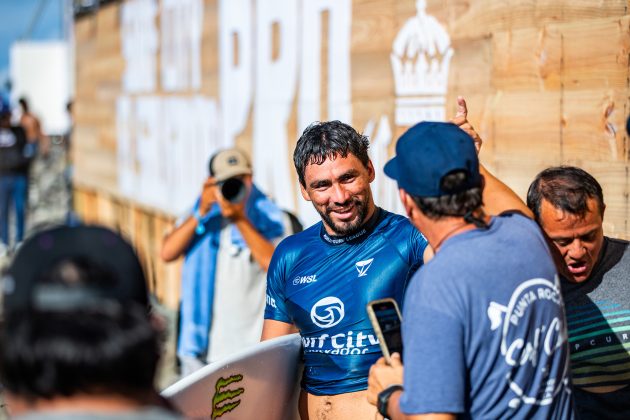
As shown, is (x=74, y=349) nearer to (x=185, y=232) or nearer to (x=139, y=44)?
(x=185, y=232)

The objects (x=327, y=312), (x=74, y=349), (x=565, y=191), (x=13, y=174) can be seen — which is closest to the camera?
(x=74, y=349)

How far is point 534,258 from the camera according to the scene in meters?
2.32

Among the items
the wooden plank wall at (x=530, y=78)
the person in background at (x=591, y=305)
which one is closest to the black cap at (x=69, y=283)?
the person in background at (x=591, y=305)

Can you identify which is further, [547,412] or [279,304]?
[279,304]

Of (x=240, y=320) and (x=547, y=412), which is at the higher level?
(x=547, y=412)

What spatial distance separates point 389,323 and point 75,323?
47.0 inches

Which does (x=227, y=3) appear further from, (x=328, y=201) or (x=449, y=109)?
(x=328, y=201)

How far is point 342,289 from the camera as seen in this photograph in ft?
10.8

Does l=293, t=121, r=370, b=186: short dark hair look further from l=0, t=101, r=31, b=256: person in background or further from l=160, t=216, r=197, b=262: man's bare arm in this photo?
l=0, t=101, r=31, b=256: person in background

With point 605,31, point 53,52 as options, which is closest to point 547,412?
point 605,31

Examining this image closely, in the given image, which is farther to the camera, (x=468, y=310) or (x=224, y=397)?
(x=224, y=397)

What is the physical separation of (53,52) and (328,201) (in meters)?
30.7

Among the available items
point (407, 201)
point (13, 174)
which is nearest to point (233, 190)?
point (407, 201)

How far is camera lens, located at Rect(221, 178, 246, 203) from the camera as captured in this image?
511 centimetres
